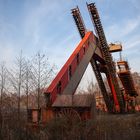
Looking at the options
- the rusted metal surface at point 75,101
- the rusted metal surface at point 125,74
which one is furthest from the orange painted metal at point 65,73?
the rusted metal surface at point 125,74

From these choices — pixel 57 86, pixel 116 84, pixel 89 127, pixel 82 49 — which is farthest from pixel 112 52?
pixel 89 127

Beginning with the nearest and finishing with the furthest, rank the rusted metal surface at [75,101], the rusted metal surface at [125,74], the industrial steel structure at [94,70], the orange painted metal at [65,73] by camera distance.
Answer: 1. the rusted metal surface at [75,101]
2. the industrial steel structure at [94,70]
3. the orange painted metal at [65,73]
4. the rusted metal surface at [125,74]

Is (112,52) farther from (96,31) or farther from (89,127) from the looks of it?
(89,127)

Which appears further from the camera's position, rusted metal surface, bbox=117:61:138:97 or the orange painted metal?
rusted metal surface, bbox=117:61:138:97

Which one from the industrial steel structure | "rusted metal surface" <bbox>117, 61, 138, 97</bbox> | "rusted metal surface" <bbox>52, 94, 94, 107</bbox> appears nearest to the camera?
"rusted metal surface" <bbox>52, 94, 94, 107</bbox>

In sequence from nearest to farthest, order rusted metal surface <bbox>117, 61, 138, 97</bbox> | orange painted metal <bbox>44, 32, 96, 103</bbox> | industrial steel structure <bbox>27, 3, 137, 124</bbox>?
industrial steel structure <bbox>27, 3, 137, 124</bbox> < orange painted metal <bbox>44, 32, 96, 103</bbox> < rusted metal surface <bbox>117, 61, 138, 97</bbox>

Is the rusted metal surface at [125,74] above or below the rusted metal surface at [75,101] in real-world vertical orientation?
above

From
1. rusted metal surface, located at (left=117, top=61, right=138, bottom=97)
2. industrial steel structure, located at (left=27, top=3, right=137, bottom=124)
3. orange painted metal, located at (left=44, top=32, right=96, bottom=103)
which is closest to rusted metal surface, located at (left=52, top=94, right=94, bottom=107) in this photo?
industrial steel structure, located at (left=27, top=3, right=137, bottom=124)

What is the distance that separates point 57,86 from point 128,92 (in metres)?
14.5

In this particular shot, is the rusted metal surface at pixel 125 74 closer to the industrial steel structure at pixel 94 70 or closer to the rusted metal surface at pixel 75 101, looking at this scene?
the industrial steel structure at pixel 94 70

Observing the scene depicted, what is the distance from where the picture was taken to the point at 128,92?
82.9 feet

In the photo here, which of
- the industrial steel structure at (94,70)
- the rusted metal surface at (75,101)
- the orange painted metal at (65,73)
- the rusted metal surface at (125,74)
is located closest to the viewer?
the rusted metal surface at (75,101)

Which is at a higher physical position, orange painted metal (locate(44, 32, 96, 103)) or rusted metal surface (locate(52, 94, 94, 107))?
orange painted metal (locate(44, 32, 96, 103))

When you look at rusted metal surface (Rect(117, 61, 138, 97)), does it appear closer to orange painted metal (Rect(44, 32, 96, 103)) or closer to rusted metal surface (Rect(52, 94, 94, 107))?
orange painted metal (Rect(44, 32, 96, 103))
